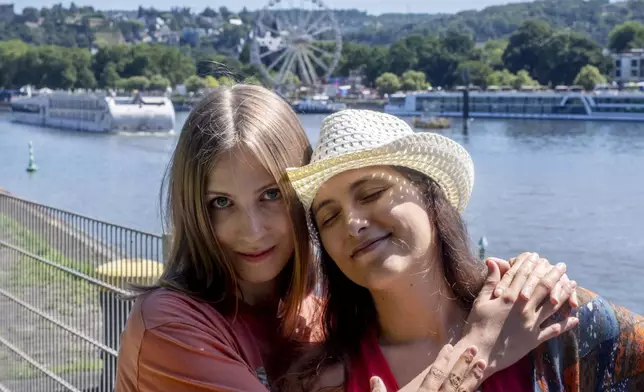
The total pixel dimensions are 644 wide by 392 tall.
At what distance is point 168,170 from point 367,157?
390 mm

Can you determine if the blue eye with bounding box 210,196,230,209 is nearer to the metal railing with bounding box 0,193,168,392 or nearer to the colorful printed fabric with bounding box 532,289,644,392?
the colorful printed fabric with bounding box 532,289,644,392

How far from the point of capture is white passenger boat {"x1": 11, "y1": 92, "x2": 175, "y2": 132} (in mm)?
48875

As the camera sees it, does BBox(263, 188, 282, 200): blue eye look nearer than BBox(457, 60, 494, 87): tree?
Yes

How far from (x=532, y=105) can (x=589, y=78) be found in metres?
12.8

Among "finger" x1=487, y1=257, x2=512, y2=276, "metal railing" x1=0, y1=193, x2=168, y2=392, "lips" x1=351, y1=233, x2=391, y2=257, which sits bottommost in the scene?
"metal railing" x1=0, y1=193, x2=168, y2=392

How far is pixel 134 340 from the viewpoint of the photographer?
1377 millimetres

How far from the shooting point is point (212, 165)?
1.49m

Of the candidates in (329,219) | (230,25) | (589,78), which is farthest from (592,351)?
(230,25)

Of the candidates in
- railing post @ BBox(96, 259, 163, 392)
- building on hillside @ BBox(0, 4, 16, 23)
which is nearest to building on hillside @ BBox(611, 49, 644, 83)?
railing post @ BBox(96, 259, 163, 392)

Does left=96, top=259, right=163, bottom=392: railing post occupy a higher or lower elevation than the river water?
higher

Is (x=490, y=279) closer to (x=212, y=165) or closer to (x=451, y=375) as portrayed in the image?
(x=451, y=375)

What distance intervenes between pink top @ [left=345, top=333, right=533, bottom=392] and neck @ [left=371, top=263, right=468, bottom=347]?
5 centimetres

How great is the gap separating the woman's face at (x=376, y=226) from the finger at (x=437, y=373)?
130mm

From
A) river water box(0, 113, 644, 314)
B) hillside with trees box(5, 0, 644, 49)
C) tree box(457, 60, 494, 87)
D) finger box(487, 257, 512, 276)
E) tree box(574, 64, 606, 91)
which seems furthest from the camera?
hillside with trees box(5, 0, 644, 49)
